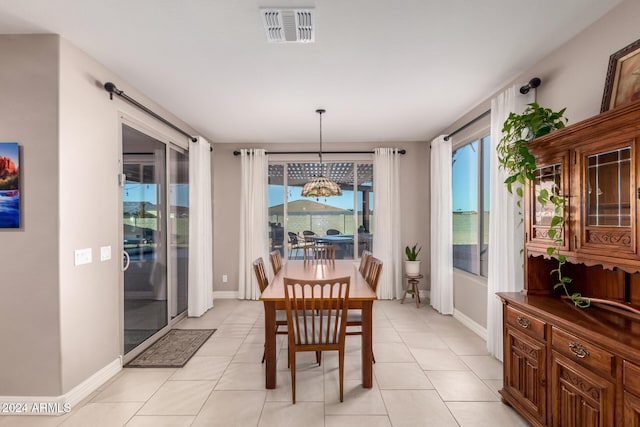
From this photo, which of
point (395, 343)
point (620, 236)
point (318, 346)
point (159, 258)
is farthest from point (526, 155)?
point (159, 258)

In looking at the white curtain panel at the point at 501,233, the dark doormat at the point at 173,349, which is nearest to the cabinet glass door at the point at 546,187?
the white curtain panel at the point at 501,233

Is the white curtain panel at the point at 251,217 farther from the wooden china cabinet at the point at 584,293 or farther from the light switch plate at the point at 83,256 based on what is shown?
the wooden china cabinet at the point at 584,293

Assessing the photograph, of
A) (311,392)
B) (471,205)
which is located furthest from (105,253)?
(471,205)

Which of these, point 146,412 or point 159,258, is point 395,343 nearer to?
point 146,412

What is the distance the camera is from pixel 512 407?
228cm

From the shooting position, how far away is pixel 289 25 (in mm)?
2047

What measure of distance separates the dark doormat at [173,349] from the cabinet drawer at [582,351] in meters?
3.04

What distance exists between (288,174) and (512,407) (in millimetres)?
4402

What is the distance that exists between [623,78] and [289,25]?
6.91ft

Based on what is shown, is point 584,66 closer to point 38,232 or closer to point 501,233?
point 501,233

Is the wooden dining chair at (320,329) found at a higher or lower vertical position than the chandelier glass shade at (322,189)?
lower

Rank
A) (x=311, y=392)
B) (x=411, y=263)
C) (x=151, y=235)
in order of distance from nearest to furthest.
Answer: (x=311, y=392) → (x=151, y=235) → (x=411, y=263)

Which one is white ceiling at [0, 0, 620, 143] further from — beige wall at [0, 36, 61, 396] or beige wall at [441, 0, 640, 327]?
beige wall at [0, 36, 61, 396]

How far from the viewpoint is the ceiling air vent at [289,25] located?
194 centimetres
